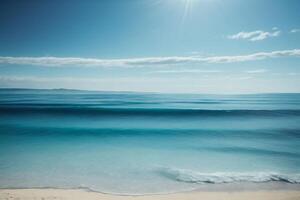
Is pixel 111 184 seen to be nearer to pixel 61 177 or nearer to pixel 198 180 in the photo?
pixel 61 177

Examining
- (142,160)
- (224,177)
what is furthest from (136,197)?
(142,160)

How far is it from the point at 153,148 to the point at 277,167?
3681 millimetres

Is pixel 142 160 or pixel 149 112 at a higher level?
pixel 149 112

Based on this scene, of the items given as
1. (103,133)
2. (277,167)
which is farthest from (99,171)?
(103,133)

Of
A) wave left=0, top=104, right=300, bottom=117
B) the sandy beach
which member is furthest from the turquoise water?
wave left=0, top=104, right=300, bottom=117

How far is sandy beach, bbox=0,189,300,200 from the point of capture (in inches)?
162

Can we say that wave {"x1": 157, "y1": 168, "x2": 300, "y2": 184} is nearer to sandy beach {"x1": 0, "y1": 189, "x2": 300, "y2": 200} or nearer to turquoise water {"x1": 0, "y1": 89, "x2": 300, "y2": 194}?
turquoise water {"x1": 0, "y1": 89, "x2": 300, "y2": 194}

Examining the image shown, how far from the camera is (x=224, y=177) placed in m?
5.18

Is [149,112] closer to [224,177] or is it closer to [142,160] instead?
[142,160]

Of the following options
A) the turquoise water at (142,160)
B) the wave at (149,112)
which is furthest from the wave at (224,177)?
the wave at (149,112)

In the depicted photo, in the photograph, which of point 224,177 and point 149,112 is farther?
point 149,112

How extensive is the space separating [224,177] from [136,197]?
6.79 feet

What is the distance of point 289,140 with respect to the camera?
968 cm

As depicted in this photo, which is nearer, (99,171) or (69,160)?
(99,171)
